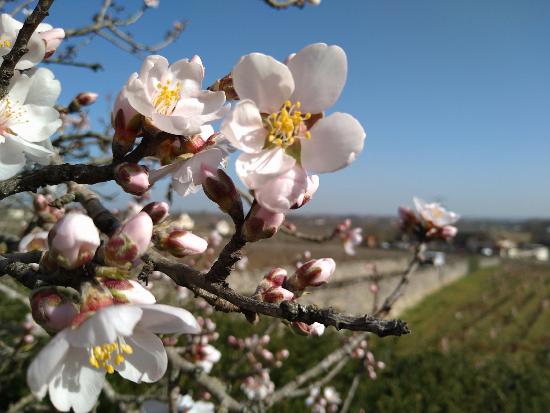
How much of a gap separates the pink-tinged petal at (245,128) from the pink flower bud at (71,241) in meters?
0.25

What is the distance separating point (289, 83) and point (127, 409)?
2.36 metres

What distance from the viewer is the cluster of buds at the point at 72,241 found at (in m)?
0.63

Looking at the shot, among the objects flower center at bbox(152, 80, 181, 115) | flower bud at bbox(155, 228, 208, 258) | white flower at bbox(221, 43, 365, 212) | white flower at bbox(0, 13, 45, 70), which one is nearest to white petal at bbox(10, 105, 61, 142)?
white flower at bbox(0, 13, 45, 70)

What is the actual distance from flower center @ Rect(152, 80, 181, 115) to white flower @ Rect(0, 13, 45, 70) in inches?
14.2

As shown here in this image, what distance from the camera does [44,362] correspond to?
581 mm

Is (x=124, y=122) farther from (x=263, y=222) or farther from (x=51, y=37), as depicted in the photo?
(x=51, y=37)

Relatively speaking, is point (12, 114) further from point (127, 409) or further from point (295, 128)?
point (127, 409)

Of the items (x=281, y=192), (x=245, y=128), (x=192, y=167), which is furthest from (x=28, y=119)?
(x=281, y=192)

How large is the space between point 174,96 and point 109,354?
0.50 meters

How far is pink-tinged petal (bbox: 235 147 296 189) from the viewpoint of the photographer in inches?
25.4

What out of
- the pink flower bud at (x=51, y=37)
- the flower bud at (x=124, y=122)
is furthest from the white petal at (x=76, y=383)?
the pink flower bud at (x=51, y=37)

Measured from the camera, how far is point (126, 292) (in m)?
0.69

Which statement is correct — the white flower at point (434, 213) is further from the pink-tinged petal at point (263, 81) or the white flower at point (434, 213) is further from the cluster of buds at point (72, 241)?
the cluster of buds at point (72, 241)

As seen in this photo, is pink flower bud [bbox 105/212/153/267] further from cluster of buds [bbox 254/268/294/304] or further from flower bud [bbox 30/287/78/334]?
cluster of buds [bbox 254/268/294/304]
